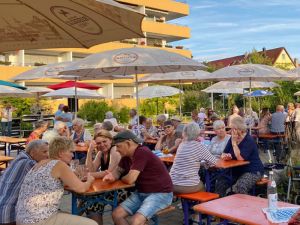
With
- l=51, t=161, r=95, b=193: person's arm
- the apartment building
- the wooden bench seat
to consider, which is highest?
the apartment building

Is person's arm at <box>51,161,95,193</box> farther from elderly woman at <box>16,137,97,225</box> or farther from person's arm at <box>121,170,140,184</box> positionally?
person's arm at <box>121,170,140,184</box>

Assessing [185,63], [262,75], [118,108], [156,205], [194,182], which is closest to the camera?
[156,205]

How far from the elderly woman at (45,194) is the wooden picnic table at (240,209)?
1272 millimetres

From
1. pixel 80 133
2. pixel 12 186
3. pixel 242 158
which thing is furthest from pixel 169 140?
pixel 12 186

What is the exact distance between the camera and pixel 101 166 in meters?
5.81

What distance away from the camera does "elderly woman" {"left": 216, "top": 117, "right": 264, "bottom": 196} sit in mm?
5842

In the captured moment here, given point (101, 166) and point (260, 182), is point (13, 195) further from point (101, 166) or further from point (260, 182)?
point (260, 182)

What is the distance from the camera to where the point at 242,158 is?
614 cm

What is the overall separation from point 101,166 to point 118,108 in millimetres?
29375

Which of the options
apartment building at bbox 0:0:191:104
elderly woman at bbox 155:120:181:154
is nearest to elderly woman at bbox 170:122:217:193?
elderly woman at bbox 155:120:181:154

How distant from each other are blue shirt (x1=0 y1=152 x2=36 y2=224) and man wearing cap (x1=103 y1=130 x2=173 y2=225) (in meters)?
1.10

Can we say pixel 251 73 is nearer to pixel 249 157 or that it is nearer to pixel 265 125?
pixel 265 125

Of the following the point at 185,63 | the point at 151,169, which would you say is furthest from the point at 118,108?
the point at 151,169

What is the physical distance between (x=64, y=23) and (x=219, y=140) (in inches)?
167
